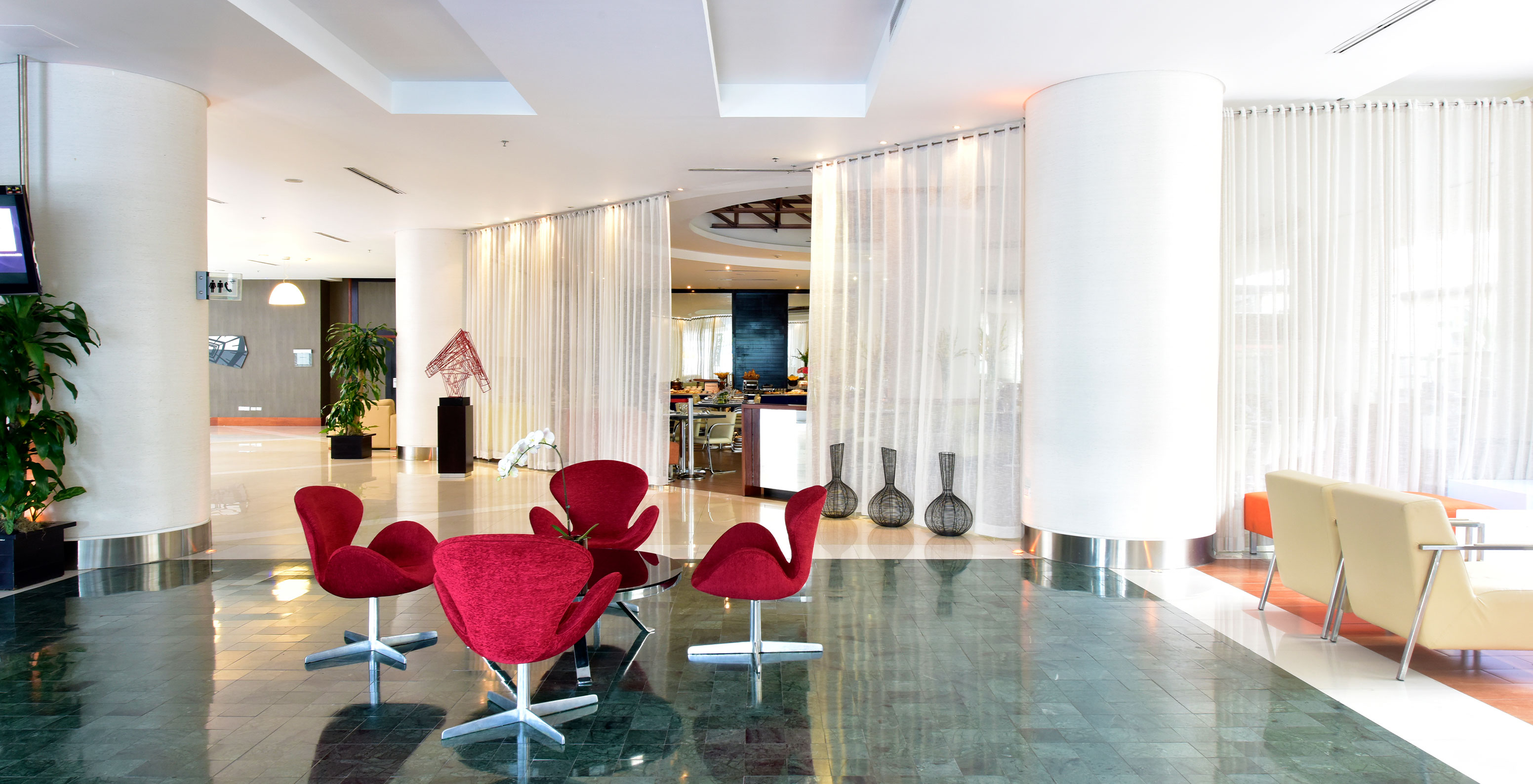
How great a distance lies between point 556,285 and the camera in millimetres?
12008

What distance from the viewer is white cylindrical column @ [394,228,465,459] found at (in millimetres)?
13094

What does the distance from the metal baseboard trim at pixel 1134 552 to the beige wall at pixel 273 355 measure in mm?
18743

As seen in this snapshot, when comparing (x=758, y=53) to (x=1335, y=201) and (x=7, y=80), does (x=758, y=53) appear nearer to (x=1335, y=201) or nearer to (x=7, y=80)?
(x=1335, y=201)

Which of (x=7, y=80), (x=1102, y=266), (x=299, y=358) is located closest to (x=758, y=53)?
(x=1102, y=266)

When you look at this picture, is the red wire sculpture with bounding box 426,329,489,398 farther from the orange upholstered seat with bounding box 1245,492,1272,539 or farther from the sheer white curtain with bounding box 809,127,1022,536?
the orange upholstered seat with bounding box 1245,492,1272,539

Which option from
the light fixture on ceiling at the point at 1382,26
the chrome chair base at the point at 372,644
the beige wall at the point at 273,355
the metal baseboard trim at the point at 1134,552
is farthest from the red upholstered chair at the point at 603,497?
the beige wall at the point at 273,355

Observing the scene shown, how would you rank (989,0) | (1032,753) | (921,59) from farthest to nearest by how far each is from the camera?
(921,59) < (989,0) < (1032,753)

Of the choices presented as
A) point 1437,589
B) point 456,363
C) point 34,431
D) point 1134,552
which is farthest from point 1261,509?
point 456,363

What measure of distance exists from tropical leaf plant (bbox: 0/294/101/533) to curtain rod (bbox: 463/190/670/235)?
592cm

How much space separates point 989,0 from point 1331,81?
10.1 feet

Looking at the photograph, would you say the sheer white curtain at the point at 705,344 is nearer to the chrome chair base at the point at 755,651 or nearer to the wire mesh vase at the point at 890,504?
the wire mesh vase at the point at 890,504

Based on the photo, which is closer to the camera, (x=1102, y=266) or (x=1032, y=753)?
(x=1032, y=753)

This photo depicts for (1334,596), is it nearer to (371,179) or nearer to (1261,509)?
(1261,509)

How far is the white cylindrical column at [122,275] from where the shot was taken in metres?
6.07
